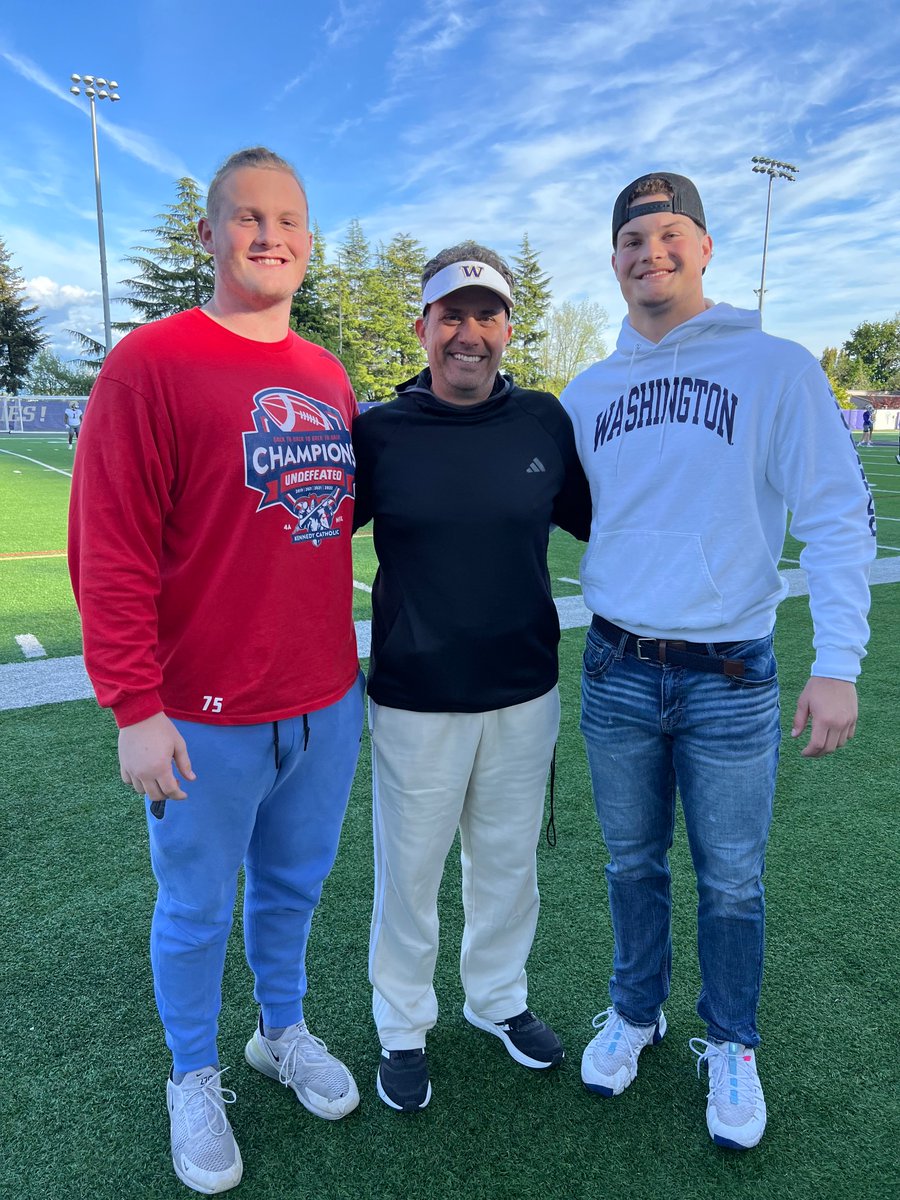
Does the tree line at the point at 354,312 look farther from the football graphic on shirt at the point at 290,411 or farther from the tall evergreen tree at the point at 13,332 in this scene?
the football graphic on shirt at the point at 290,411

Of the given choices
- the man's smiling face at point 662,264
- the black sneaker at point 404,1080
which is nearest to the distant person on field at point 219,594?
the black sneaker at point 404,1080

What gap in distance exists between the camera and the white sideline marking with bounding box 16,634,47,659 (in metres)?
5.15

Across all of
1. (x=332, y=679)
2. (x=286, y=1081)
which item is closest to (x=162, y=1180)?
(x=286, y=1081)

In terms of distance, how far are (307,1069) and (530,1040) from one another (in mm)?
571

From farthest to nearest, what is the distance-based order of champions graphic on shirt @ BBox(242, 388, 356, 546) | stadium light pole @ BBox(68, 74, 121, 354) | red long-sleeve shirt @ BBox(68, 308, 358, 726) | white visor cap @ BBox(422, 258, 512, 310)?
stadium light pole @ BBox(68, 74, 121, 354) < white visor cap @ BBox(422, 258, 512, 310) < champions graphic on shirt @ BBox(242, 388, 356, 546) < red long-sleeve shirt @ BBox(68, 308, 358, 726)

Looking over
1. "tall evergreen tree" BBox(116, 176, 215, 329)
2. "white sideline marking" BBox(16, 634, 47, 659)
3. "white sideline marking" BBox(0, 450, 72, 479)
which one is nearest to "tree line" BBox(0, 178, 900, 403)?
"tall evergreen tree" BBox(116, 176, 215, 329)

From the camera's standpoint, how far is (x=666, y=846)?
6.63 feet

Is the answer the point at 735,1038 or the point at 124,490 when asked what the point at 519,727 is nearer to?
the point at 735,1038

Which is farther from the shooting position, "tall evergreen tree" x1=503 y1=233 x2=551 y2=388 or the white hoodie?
"tall evergreen tree" x1=503 y1=233 x2=551 y2=388

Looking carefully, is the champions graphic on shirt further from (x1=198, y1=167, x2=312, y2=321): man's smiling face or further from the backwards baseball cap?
the backwards baseball cap

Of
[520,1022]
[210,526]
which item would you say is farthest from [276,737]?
[520,1022]

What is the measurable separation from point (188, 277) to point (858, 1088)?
4720cm

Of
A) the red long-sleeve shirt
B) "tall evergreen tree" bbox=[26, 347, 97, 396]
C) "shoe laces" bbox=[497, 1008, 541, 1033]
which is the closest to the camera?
the red long-sleeve shirt

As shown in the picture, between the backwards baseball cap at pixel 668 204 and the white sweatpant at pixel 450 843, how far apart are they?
115 cm
